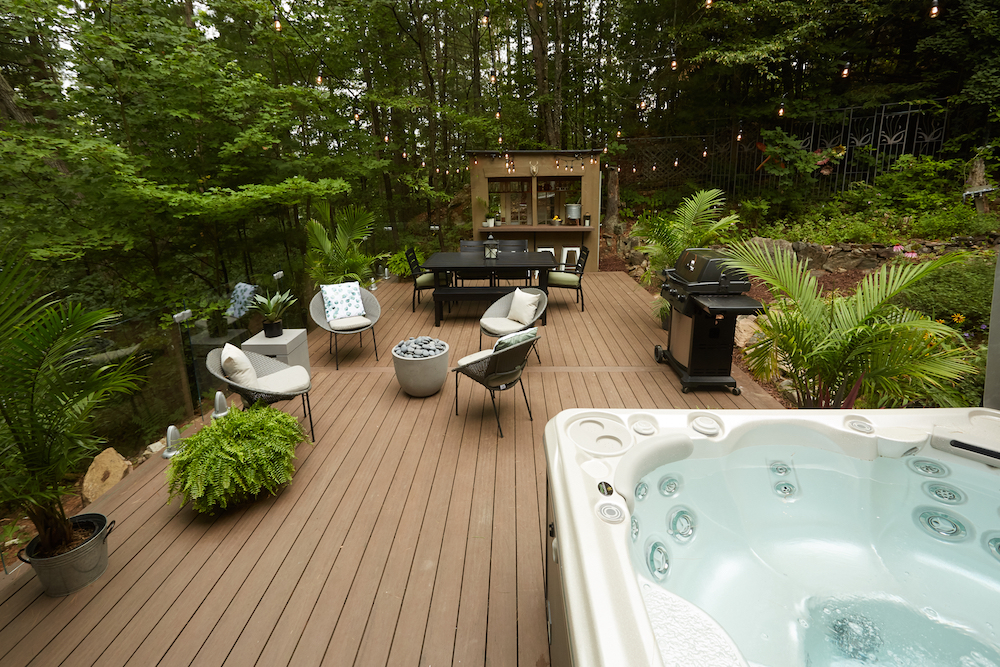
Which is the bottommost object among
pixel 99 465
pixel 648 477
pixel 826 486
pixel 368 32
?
pixel 99 465

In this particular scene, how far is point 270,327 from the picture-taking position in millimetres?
4520

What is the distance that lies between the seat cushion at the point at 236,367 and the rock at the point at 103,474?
135cm

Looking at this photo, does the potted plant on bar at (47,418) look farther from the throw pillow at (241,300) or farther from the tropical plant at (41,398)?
the throw pillow at (241,300)

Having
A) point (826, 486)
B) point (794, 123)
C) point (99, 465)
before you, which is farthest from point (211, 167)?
point (794, 123)

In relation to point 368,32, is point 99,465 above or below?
below

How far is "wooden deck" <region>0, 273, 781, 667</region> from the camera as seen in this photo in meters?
2.05

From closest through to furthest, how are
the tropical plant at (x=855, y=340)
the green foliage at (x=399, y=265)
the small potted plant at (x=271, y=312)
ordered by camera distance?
the tropical plant at (x=855, y=340), the small potted plant at (x=271, y=312), the green foliage at (x=399, y=265)

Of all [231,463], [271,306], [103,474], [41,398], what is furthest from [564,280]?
[41,398]

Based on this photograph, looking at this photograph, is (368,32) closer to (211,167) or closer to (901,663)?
(211,167)

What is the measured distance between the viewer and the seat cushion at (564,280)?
7.12 metres

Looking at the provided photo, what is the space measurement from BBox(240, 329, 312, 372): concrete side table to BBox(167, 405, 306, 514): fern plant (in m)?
1.35

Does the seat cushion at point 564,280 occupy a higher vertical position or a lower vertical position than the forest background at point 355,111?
lower

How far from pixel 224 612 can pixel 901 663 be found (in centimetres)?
289

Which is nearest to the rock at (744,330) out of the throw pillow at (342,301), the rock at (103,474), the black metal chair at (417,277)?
the black metal chair at (417,277)
